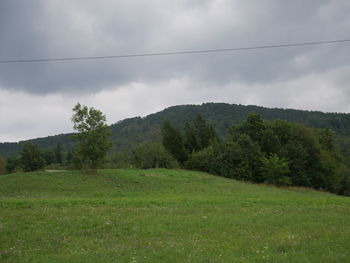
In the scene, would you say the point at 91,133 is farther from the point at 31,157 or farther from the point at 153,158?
the point at 31,157

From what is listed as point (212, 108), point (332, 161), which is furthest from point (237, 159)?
point (212, 108)

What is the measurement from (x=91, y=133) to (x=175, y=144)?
33727mm

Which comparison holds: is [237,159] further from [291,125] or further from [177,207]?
[177,207]

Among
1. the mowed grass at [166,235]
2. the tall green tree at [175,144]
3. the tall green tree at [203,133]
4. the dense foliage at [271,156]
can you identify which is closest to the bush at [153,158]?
the dense foliage at [271,156]

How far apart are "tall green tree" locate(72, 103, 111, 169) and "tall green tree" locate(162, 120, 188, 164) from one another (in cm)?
3137

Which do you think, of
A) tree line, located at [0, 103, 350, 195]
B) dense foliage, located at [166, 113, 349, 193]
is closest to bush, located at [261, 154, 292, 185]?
tree line, located at [0, 103, 350, 195]

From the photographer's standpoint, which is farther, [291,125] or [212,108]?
[212,108]

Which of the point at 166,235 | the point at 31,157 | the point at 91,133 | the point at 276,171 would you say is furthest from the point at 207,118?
the point at 166,235

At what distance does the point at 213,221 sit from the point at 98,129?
28644mm

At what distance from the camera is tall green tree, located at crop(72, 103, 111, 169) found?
37500 millimetres

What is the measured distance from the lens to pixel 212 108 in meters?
159

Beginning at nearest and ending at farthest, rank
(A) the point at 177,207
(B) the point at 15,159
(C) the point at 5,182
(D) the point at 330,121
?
(A) the point at 177,207, (C) the point at 5,182, (B) the point at 15,159, (D) the point at 330,121

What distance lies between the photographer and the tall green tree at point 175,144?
6858cm

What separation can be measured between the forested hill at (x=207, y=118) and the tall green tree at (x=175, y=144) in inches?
2251
